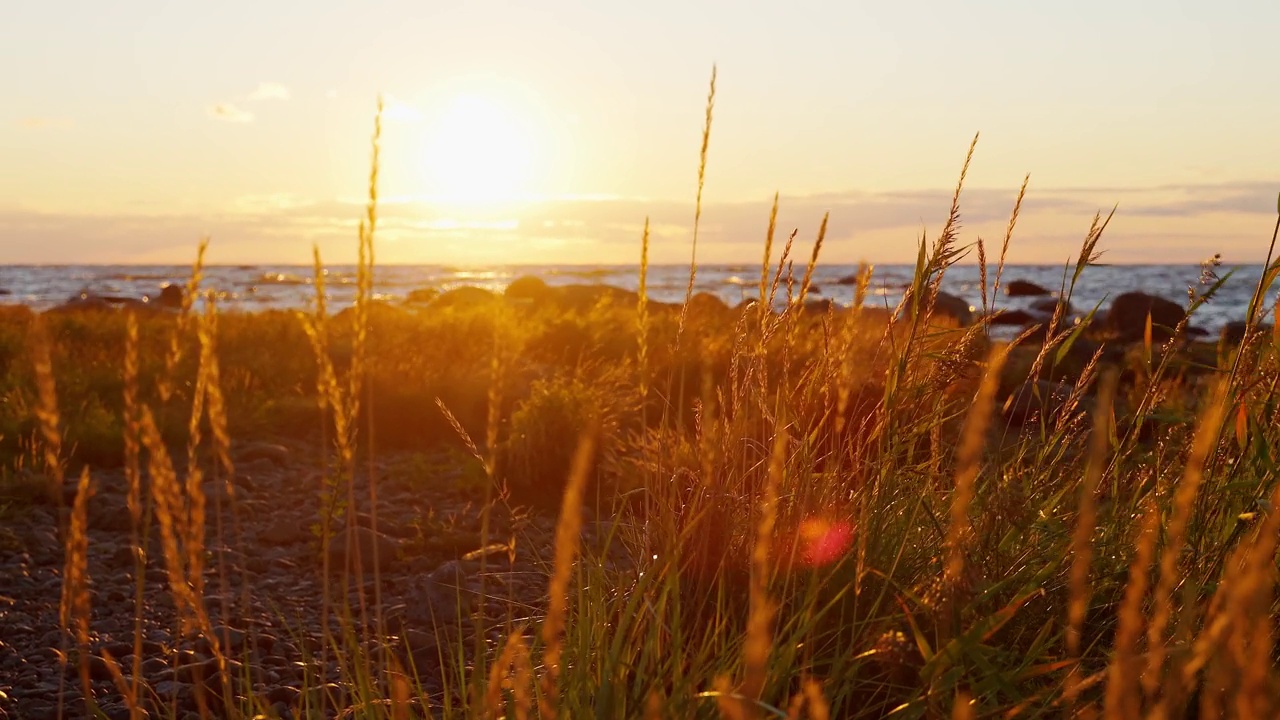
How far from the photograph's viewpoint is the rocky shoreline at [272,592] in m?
3.18

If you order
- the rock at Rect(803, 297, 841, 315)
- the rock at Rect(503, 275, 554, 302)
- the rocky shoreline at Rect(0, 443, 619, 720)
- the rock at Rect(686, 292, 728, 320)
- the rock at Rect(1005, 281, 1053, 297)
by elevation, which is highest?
the rock at Rect(1005, 281, 1053, 297)

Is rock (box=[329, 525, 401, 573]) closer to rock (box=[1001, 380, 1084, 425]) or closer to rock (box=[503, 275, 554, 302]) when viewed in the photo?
rock (box=[1001, 380, 1084, 425])

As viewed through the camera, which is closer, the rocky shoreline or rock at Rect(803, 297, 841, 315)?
rock at Rect(803, 297, 841, 315)

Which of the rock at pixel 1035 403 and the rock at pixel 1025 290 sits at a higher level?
the rock at pixel 1025 290

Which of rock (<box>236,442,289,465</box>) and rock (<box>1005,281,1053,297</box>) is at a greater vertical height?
rock (<box>1005,281,1053,297</box>)

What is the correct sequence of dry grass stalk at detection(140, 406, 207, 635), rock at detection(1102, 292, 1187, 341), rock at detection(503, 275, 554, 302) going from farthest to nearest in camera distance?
rock at detection(503, 275, 554, 302), rock at detection(1102, 292, 1187, 341), dry grass stalk at detection(140, 406, 207, 635)

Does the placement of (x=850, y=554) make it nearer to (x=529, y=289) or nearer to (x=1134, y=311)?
(x=1134, y=311)

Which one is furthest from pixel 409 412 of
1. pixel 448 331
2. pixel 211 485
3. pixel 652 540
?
pixel 652 540

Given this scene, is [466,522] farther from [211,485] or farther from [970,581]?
[970,581]

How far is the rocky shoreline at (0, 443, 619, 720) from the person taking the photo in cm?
318

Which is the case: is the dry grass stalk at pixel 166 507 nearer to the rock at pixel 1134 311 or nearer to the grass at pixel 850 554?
the grass at pixel 850 554

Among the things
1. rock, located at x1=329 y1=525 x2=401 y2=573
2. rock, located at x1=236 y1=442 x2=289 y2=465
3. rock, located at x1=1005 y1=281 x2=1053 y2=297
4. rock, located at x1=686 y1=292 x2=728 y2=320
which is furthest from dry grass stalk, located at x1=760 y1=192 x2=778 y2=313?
rock, located at x1=1005 y1=281 x2=1053 y2=297

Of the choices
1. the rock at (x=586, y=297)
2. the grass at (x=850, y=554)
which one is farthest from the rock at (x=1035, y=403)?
the rock at (x=586, y=297)

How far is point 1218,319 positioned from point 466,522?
96.9 feet
